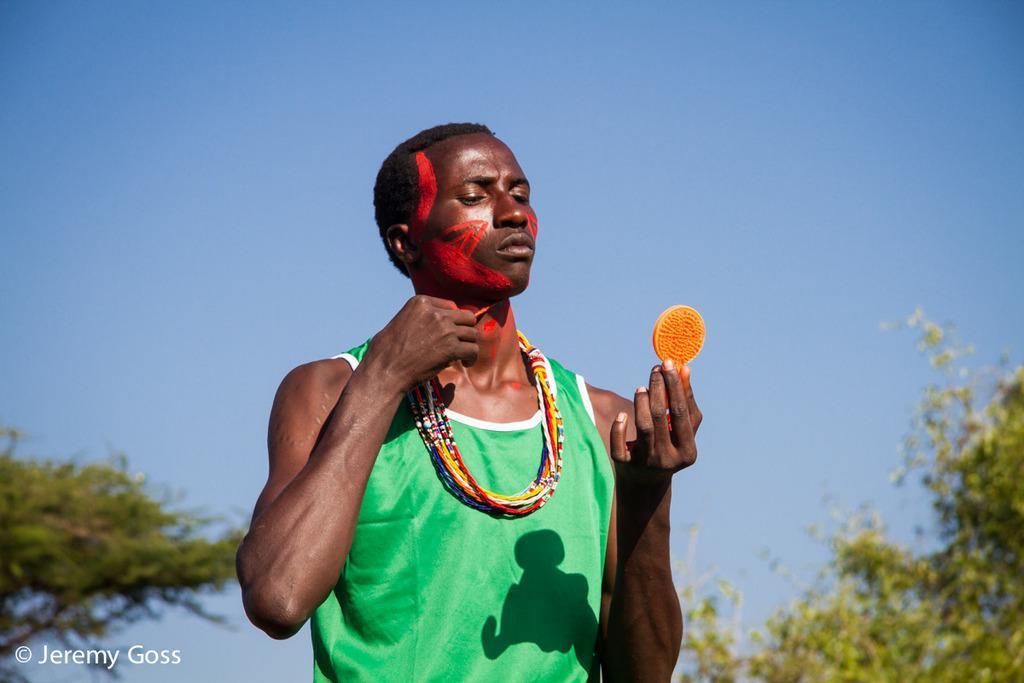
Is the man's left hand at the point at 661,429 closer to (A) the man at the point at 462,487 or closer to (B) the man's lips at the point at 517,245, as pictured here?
(A) the man at the point at 462,487

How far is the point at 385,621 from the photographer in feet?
12.9

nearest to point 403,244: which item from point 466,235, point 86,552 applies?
point 466,235

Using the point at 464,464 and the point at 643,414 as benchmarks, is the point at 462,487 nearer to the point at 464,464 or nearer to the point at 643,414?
the point at 464,464

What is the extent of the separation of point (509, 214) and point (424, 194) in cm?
32

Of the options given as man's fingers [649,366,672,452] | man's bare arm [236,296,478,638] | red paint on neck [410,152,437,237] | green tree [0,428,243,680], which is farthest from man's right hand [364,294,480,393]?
green tree [0,428,243,680]

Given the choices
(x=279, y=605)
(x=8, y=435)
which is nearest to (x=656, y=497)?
(x=279, y=605)

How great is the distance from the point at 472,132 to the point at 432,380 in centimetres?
87

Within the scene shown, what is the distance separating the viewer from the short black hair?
445 centimetres

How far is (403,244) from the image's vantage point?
449cm

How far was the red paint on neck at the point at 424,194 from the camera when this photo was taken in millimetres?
4371

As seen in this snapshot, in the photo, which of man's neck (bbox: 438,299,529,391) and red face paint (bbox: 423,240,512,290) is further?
man's neck (bbox: 438,299,529,391)

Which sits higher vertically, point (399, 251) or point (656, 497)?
point (399, 251)

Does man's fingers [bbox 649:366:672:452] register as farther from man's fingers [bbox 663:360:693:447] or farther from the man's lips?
the man's lips

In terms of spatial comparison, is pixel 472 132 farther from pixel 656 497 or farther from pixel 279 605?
pixel 279 605
